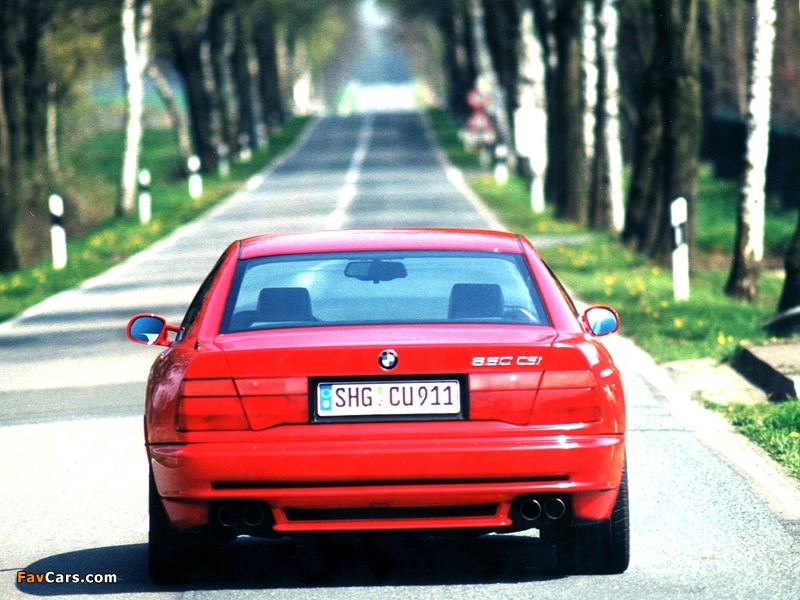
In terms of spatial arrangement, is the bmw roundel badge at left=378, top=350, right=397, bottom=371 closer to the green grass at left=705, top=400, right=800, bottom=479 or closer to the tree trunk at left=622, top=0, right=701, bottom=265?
the green grass at left=705, top=400, right=800, bottom=479

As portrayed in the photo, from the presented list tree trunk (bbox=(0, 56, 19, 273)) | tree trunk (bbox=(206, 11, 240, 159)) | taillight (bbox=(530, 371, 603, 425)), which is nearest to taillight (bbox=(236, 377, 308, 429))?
taillight (bbox=(530, 371, 603, 425))

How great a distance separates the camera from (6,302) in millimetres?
19828

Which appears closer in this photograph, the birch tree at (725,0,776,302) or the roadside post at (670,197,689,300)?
the roadside post at (670,197,689,300)

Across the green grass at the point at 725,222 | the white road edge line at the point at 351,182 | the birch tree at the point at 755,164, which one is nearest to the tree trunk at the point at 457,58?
the white road edge line at the point at 351,182

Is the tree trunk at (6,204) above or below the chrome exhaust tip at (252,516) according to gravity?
below

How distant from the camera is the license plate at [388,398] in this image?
19.2ft

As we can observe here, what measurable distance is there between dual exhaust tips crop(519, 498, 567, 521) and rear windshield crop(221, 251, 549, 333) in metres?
0.73

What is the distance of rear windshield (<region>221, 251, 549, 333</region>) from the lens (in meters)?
6.42

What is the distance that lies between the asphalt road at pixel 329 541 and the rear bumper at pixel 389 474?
369mm

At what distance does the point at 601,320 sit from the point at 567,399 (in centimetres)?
125

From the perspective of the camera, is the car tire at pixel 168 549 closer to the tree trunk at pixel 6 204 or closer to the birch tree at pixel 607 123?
the tree trunk at pixel 6 204

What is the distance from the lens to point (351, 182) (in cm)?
4603

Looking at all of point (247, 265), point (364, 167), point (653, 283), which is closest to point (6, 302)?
point (653, 283)

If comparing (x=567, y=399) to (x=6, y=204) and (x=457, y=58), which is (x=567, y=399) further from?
(x=457, y=58)
